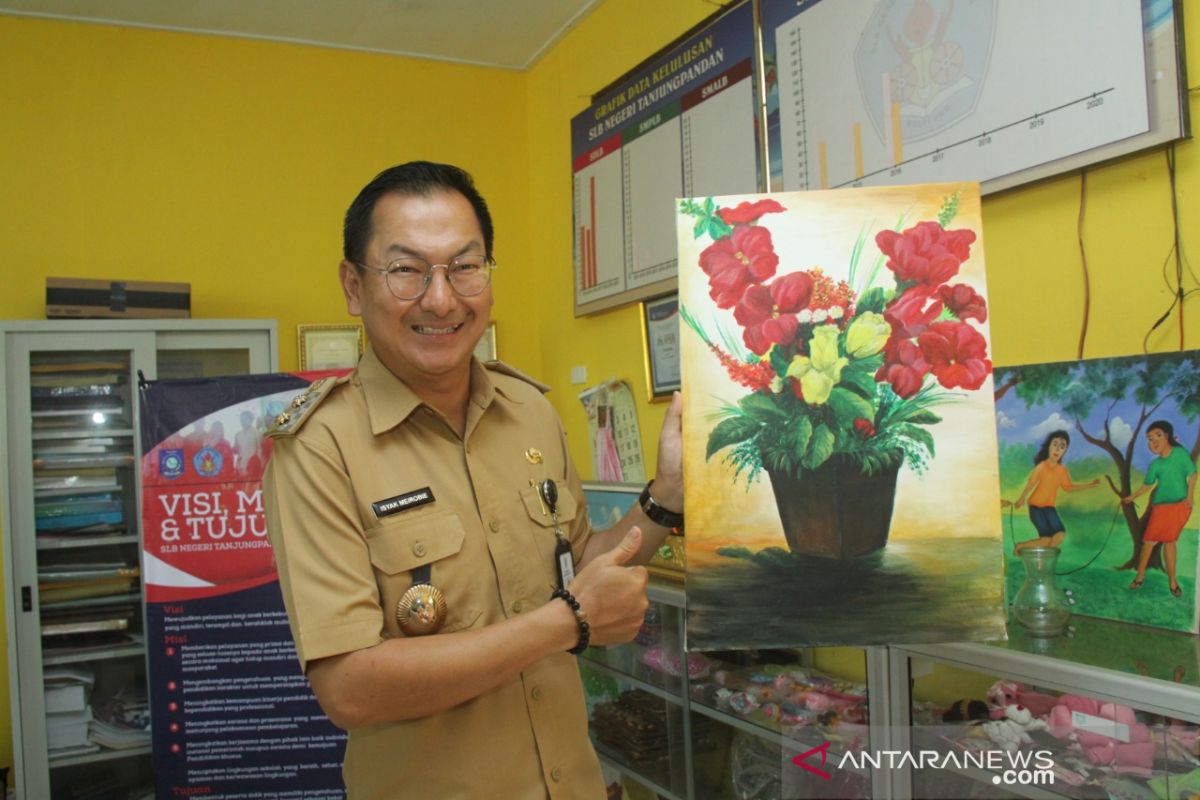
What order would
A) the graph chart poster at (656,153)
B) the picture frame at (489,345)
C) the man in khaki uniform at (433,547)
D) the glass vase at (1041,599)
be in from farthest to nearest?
the picture frame at (489,345) < the graph chart poster at (656,153) < the glass vase at (1041,599) < the man in khaki uniform at (433,547)

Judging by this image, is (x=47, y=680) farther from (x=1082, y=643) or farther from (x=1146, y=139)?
(x=1146, y=139)

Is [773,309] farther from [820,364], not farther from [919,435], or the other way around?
[919,435]

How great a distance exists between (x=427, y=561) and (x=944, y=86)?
4.96 feet

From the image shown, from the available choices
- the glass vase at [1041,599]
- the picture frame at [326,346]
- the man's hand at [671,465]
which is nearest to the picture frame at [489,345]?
the picture frame at [326,346]

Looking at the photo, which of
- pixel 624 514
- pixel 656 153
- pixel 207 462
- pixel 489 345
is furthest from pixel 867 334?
pixel 489 345

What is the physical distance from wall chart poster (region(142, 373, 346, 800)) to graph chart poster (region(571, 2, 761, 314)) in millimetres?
1384

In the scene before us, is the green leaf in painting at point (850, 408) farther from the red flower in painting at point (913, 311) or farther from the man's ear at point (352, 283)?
the man's ear at point (352, 283)

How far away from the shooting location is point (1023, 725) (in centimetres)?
148

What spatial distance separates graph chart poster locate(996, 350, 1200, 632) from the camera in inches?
56.2

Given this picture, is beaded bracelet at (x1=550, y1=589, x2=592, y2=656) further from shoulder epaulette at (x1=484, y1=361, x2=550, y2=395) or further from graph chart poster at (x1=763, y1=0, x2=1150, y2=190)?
graph chart poster at (x1=763, y1=0, x2=1150, y2=190)

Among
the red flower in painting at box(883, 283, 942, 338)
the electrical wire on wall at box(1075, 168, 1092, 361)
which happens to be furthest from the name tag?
the electrical wire on wall at box(1075, 168, 1092, 361)

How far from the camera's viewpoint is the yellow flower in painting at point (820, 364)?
120 cm

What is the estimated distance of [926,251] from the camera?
3.91ft

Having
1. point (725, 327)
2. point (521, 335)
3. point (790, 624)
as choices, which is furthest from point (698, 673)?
point (521, 335)
